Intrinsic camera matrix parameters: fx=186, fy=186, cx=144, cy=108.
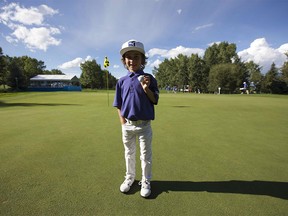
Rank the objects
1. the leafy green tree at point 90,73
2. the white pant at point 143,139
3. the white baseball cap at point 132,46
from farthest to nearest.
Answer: the leafy green tree at point 90,73 → the white pant at point 143,139 → the white baseball cap at point 132,46

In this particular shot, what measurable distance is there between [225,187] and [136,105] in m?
2.03

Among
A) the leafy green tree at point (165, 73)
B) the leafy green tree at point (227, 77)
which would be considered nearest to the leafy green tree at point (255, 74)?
the leafy green tree at point (227, 77)

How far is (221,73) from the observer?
56.1 meters

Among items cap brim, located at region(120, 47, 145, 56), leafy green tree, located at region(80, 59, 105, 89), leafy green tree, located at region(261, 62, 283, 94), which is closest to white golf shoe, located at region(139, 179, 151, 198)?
cap brim, located at region(120, 47, 145, 56)

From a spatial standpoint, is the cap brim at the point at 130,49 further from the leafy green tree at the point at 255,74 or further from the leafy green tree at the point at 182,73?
the leafy green tree at the point at 182,73

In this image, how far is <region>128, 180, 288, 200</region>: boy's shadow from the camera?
2963 mm

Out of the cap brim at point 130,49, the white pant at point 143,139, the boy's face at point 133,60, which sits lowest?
the white pant at point 143,139

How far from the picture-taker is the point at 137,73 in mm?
3057

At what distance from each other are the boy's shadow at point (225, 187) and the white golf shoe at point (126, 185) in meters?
0.07

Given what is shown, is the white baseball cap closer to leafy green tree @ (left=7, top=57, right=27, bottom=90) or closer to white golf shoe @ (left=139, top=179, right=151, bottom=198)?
white golf shoe @ (left=139, top=179, right=151, bottom=198)

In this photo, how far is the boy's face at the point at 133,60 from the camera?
3.04 metres

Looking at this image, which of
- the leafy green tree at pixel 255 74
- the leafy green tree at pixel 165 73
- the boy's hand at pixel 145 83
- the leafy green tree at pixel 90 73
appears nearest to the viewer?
the boy's hand at pixel 145 83

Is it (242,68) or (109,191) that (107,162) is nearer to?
(109,191)

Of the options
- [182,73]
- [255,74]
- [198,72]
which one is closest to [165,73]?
[182,73]
